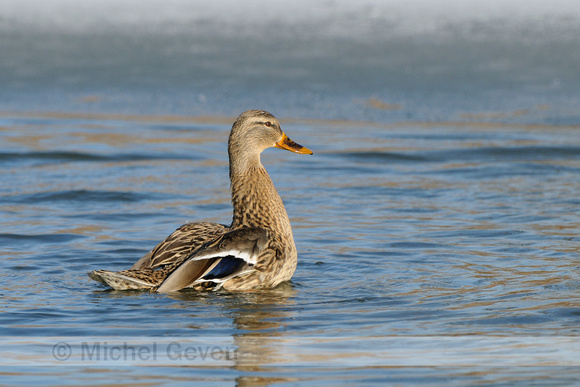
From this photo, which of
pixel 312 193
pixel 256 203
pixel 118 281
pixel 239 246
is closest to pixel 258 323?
pixel 239 246

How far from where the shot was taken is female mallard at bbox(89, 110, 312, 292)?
239 inches

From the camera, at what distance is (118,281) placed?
19.9 ft

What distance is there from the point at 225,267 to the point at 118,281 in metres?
0.67

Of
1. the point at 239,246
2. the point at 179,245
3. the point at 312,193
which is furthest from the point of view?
the point at 312,193

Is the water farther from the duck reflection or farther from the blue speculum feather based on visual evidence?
the blue speculum feather

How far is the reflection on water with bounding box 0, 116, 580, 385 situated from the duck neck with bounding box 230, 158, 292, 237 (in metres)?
0.43

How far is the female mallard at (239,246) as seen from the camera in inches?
239

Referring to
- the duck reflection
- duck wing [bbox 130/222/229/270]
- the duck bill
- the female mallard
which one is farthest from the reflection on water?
the duck bill

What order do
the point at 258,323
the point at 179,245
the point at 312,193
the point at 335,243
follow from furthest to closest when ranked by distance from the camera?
the point at 312,193
the point at 335,243
the point at 179,245
the point at 258,323

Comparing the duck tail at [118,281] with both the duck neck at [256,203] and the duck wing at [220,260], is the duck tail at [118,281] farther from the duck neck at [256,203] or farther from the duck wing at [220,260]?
the duck neck at [256,203]

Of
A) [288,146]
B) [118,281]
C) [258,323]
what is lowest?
[258,323]

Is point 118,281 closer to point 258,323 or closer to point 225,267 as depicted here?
point 225,267

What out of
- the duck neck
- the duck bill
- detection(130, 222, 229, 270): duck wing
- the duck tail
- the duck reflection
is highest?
the duck bill

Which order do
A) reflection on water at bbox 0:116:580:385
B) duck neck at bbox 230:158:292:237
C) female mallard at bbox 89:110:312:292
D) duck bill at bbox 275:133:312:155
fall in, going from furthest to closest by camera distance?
1. duck bill at bbox 275:133:312:155
2. duck neck at bbox 230:158:292:237
3. female mallard at bbox 89:110:312:292
4. reflection on water at bbox 0:116:580:385
